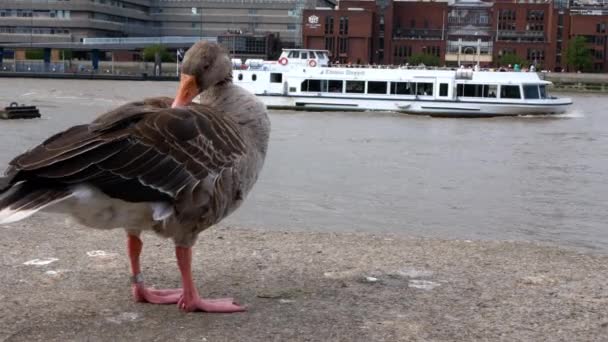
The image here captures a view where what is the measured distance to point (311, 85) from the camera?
34250 millimetres

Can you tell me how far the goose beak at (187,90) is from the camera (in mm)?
3445

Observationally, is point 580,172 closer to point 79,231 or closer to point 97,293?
point 79,231

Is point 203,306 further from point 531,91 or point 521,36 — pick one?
point 521,36

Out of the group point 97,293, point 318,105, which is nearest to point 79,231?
point 97,293

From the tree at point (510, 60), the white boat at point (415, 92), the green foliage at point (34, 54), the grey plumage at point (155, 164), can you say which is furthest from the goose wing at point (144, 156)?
the green foliage at point (34, 54)

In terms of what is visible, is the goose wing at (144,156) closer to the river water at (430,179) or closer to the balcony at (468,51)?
the river water at (430,179)

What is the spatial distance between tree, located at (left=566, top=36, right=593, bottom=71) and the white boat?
60.0m

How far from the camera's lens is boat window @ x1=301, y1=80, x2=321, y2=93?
34.1 meters

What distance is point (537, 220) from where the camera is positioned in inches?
389

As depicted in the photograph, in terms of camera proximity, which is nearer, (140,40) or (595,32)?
(595,32)

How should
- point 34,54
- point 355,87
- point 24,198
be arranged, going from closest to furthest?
point 24,198 < point 355,87 < point 34,54

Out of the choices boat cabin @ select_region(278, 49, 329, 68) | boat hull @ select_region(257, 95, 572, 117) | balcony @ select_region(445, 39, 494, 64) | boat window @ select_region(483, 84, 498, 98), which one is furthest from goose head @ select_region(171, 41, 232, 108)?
balcony @ select_region(445, 39, 494, 64)

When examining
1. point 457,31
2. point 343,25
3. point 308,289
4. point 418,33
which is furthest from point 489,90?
point 457,31

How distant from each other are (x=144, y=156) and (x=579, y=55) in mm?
93279
